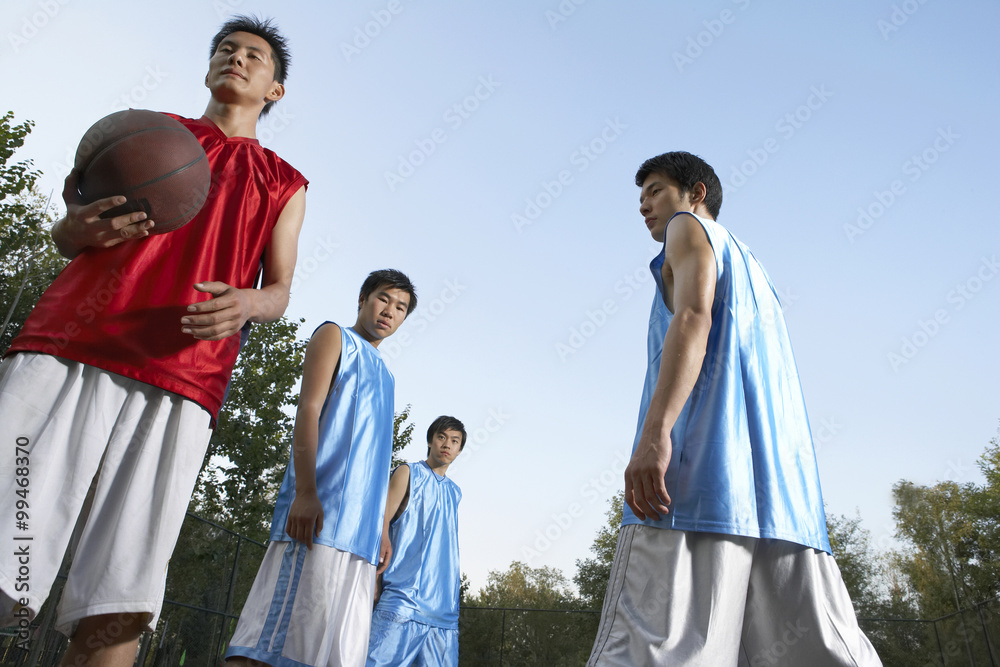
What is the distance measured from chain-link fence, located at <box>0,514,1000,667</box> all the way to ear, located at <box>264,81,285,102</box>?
6.48 metres

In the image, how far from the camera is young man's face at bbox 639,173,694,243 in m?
2.87

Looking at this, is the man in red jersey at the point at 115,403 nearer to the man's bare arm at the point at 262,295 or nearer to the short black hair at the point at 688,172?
the man's bare arm at the point at 262,295

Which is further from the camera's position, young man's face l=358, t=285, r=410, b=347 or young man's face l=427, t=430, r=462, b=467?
young man's face l=427, t=430, r=462, b=467

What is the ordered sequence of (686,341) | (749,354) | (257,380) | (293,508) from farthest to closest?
1. (257,380)
2. (293,508)
3. (749,354)
4. (686,341)

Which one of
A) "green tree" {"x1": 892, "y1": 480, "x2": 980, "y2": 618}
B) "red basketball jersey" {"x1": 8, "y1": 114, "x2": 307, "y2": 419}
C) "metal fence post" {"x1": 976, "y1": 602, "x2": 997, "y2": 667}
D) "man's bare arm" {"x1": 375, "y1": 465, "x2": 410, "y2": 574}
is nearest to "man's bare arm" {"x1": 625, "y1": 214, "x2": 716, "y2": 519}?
"red basketball jersey" {"x1": 8, "y1": 114, "x2": 307, "y2": 419}

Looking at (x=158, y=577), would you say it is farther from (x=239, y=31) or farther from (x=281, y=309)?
(x=239, y=31)

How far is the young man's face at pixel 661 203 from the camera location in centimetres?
287

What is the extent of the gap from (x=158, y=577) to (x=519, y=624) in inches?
523

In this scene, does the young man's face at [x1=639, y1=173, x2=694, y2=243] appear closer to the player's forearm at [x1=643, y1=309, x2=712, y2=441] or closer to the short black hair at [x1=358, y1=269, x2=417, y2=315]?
the player's forearm at [x1=643, y1=309, x2=712, y2=441]

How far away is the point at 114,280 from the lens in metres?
2.04

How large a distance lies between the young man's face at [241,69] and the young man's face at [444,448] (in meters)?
4.40

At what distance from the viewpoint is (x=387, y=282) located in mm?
4398

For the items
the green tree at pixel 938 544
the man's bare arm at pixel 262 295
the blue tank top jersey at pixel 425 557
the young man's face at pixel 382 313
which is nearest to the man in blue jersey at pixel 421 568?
the blue tank top jersey at pixel 425 557

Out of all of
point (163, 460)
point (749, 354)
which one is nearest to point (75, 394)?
point (163, 460)
